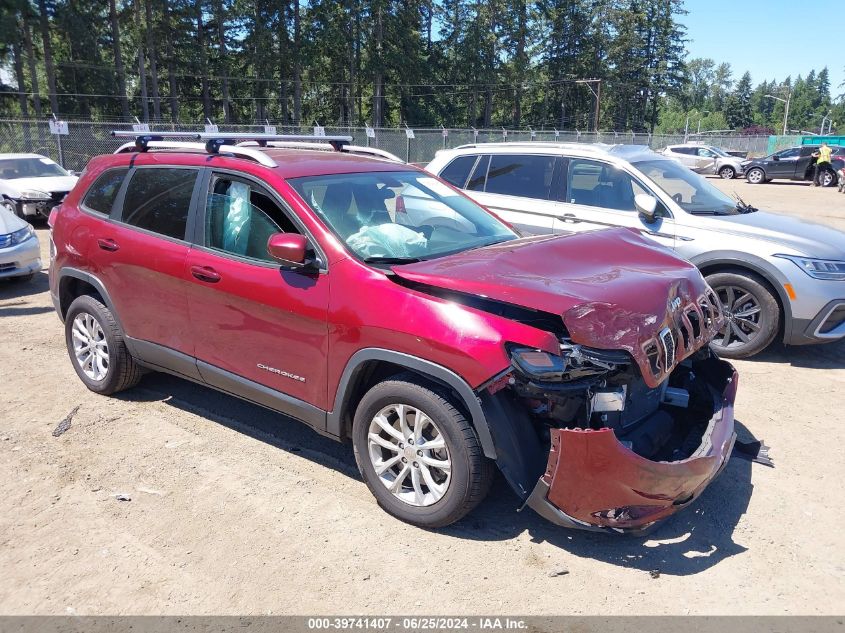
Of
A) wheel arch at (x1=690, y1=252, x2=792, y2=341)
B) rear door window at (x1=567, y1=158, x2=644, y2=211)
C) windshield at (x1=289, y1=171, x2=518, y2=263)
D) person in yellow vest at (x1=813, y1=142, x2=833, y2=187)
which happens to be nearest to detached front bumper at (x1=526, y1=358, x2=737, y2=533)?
windshield at (x1=289, y1=171, x2=518, y2=263)

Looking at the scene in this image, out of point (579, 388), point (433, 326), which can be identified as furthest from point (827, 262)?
point (433, 326)

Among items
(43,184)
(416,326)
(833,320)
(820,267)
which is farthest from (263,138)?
(43,184)

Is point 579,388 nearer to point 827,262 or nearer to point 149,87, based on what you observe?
point 827,262

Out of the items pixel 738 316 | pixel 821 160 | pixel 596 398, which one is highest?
pixel 821 160

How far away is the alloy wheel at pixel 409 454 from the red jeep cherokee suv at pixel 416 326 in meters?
0.01

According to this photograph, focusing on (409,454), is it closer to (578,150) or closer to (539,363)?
(539,363)

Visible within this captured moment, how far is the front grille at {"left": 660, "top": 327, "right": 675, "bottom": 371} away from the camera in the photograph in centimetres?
313

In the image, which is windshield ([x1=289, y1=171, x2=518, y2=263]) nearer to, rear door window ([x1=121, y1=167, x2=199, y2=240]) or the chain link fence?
rear door window ([x1=121, y1=167, x2=199, y2=240])

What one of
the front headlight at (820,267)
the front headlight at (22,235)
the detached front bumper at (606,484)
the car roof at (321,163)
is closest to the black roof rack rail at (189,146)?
the car roof at (321,163)

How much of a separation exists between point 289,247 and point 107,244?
6.62 ft

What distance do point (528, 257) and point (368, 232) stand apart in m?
0.95

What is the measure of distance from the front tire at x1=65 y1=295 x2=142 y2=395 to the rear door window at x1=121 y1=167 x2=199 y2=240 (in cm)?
79

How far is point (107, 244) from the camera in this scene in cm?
472

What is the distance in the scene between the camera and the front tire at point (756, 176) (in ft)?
96.7
